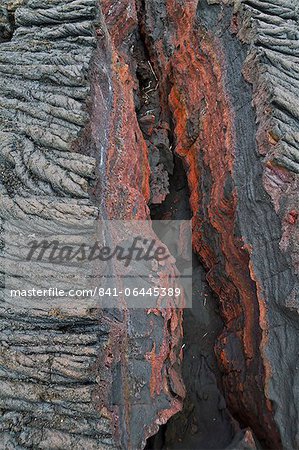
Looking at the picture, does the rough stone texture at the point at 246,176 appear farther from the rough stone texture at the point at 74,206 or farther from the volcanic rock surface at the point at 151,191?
the rough stone texture at the point at 74,206

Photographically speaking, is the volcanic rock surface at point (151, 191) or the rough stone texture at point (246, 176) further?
the rough stone texture at point (246, 176)

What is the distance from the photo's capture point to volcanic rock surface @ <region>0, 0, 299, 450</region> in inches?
94.8

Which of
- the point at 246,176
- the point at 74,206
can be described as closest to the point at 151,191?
the point at 246,176

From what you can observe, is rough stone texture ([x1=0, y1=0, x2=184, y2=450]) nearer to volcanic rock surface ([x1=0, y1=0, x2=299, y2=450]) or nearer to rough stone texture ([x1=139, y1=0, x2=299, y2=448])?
volcanic rock surface ([x1=0, y1=0, x2=299, y2=450])

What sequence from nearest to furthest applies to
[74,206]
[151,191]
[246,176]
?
[74,206] < [246,176] < [151,191]

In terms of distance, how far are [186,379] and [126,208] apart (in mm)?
1509

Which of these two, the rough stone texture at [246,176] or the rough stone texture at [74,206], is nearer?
the rough stone texture at [74,206]

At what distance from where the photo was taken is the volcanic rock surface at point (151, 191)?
2.41 meters

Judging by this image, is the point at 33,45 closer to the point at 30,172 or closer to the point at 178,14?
the point at 30,172

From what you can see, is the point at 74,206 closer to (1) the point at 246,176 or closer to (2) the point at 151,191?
(1) the point at 246,176

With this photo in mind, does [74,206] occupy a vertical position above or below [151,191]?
below

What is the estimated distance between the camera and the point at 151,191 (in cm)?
404

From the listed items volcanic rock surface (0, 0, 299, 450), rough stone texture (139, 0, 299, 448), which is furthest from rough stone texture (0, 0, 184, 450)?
rough stone texture (139, 0, 299, 448)

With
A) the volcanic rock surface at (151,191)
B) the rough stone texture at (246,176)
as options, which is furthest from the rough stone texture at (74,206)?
the rough stone texture at (246,176)
